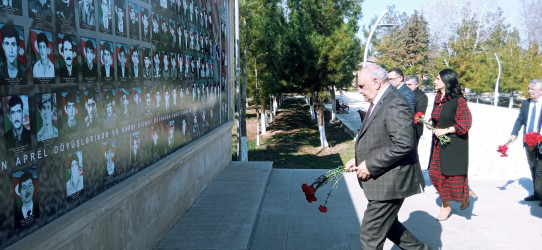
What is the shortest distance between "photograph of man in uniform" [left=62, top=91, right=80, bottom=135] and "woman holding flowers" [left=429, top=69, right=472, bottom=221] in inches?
154

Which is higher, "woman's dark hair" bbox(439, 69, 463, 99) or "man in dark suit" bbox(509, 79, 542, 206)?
"woman's dark hair" bbox(439, 69, 463, 99)

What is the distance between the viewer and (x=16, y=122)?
90.0 inches

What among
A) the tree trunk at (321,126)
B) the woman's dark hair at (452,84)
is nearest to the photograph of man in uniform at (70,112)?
the woman's dark hair at (452,84)

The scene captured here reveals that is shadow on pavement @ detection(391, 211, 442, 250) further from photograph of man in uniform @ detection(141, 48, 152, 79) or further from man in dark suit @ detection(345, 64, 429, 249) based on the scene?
photograph of man in uniform @ detection(141, 48, 152, 79)

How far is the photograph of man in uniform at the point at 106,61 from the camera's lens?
3.23 meters

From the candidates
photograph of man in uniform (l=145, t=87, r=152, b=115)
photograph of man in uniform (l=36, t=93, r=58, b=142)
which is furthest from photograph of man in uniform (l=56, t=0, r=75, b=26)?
photograph of man in uniform (l=145, t=87, r=152, b=115)

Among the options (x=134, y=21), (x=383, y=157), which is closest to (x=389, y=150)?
(x=383, y=157)

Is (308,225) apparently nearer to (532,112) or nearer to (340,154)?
(532,112)

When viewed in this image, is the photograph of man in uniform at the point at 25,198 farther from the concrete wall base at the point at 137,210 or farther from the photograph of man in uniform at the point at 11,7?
the photograph of man in uniform at the point at 11,7

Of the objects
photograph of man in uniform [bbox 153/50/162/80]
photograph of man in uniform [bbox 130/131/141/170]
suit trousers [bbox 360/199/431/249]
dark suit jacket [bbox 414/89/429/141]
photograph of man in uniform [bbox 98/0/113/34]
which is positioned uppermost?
photograph of man in uniform [bbox 98/0/113/34]

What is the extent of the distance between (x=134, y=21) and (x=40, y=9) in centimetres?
139

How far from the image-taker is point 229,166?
27.0ft

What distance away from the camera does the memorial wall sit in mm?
2279

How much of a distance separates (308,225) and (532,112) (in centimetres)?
309
